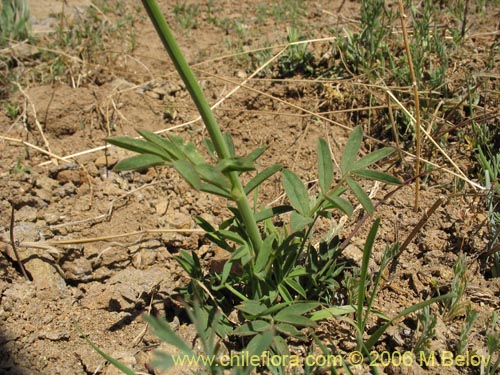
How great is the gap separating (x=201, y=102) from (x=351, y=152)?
50 cm

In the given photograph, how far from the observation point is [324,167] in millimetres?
1551

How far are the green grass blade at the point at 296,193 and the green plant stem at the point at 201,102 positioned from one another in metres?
0.13

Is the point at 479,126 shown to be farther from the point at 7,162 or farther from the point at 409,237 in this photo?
the point at 7,162

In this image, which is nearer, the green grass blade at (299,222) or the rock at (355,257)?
the green grass blade at (299,222)

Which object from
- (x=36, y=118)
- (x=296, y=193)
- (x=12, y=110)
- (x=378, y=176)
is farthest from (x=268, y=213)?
(x=12, y=110)

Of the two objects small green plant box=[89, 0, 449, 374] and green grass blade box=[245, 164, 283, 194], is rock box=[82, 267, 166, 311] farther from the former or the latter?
green grass blade box=[245, 164, 283, 194]

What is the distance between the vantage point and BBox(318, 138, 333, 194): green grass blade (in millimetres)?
1531

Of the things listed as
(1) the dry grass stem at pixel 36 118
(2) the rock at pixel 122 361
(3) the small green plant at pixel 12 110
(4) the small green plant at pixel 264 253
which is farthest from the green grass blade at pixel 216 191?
(3) the small green plant at pixel 12 110

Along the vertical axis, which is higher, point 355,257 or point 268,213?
point 268,213

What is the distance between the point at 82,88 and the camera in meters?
2.82

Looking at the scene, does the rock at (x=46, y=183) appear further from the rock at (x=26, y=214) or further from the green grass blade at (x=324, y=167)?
the green grass blade at (x=324, y=167)

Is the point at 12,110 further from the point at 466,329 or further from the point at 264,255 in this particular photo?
the point at 466,329

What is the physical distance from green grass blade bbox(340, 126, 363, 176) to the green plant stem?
0.30m

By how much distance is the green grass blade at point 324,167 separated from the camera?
1.53m
